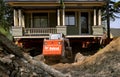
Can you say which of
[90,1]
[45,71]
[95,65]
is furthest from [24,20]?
[45,71]

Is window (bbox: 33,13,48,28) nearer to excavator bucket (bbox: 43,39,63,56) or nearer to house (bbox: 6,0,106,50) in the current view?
house (bbox: 6,0,106,50)

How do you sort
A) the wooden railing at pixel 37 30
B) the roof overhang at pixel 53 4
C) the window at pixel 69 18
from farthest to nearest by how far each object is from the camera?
the window at pixel 69 18 < the wooden railing at pixel 37 30 < the roof overhang at pixel 53 4

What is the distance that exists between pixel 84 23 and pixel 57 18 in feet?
10.6

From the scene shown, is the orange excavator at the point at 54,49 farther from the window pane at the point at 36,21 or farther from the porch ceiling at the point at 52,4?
the window pane at the point at 36,21

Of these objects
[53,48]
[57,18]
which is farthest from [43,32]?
[53,48]

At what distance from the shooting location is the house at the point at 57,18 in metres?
28.5

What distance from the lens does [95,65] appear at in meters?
17.4

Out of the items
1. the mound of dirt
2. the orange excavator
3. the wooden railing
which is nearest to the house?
the wooden railing

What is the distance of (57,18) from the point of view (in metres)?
29.6

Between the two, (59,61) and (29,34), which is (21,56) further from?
(29,34)

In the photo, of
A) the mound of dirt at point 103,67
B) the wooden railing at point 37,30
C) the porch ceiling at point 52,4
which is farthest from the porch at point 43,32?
the mound of dirt at point 103,67

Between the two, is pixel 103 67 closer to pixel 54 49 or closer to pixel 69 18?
pixel 54 49

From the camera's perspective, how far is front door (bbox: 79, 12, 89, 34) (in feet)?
102

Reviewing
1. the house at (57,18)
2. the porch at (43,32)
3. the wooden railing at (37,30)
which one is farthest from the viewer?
the wooden railing at (37,30)
